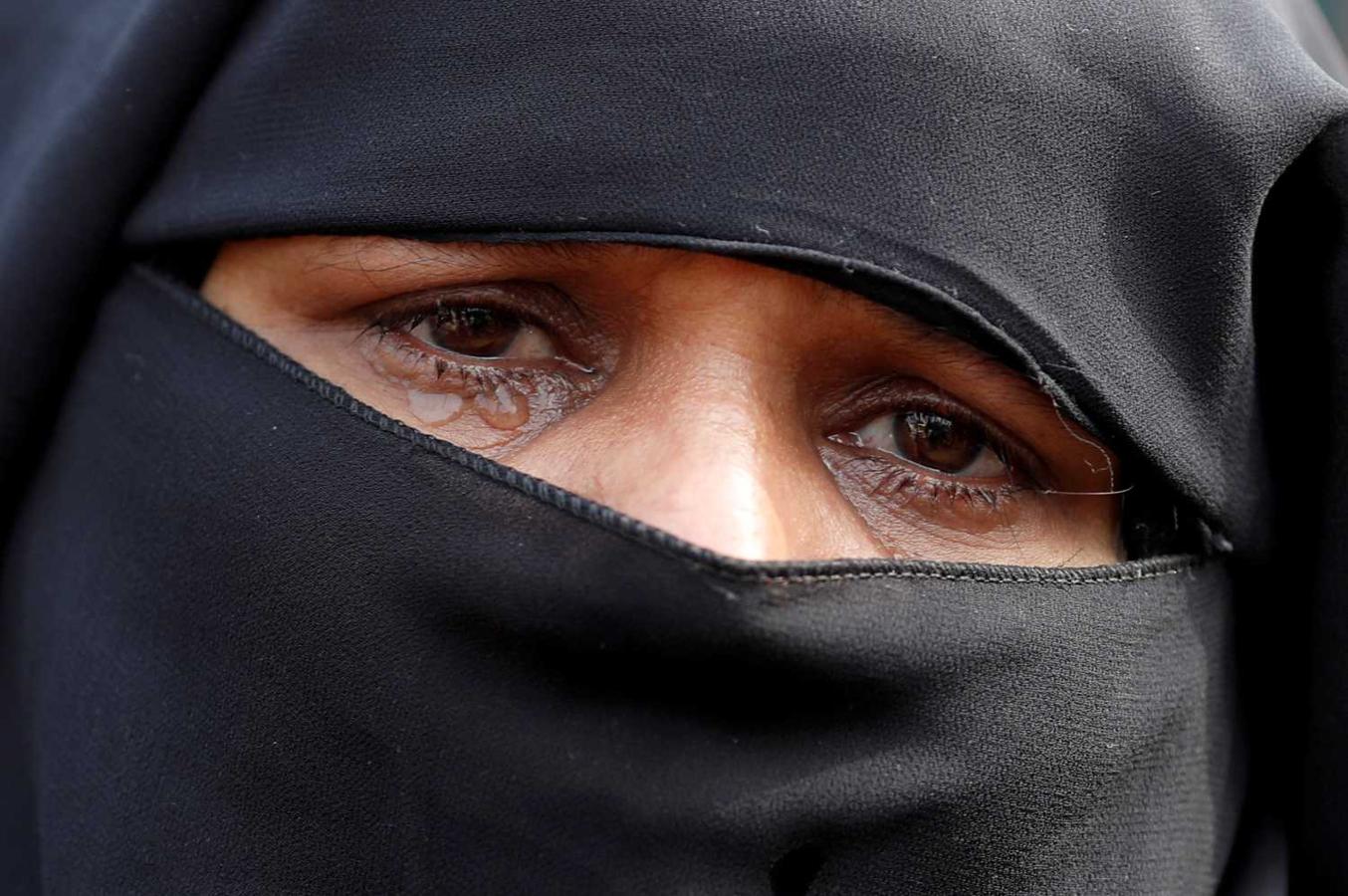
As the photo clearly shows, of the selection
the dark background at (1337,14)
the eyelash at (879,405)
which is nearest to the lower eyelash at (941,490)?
the eyelash at (879,405)

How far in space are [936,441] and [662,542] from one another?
454 mm

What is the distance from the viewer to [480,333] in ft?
4.77

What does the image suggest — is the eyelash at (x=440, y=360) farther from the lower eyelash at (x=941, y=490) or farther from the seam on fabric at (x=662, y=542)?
the lower eyelash at (x=941, y=490)

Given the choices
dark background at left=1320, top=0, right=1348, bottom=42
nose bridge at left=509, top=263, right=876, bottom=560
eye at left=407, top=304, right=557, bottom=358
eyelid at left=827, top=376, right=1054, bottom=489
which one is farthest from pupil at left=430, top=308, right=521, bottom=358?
dark background at left=1320, top=0, right=1348, bottom=42

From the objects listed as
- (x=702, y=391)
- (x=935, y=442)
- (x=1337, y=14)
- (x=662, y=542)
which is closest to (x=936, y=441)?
(x=935, y=442)

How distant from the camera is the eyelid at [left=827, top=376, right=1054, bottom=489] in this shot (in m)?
1.43

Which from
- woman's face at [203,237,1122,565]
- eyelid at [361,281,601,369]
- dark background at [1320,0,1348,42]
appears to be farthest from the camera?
dark background at [1320,0,1348,42]

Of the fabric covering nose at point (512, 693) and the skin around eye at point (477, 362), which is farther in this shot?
the skin around eye at point (477, 362)

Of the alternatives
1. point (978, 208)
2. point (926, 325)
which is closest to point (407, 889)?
point (926, 325)

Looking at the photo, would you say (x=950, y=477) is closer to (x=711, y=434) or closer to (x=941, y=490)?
(x=941, y=490)

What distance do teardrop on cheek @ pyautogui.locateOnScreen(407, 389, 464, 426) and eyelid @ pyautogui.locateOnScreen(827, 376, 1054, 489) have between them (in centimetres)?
41

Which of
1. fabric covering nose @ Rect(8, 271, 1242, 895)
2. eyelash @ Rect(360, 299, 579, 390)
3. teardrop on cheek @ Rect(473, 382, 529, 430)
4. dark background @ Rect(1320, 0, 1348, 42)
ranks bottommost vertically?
fabric covering nose @ Rect(8, 271, 1242, 895)

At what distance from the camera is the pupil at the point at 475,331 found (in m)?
1.45

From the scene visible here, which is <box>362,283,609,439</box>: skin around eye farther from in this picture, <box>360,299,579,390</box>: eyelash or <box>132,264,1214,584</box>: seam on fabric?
<box>132,264,1214,584</box>: seam on fabric
